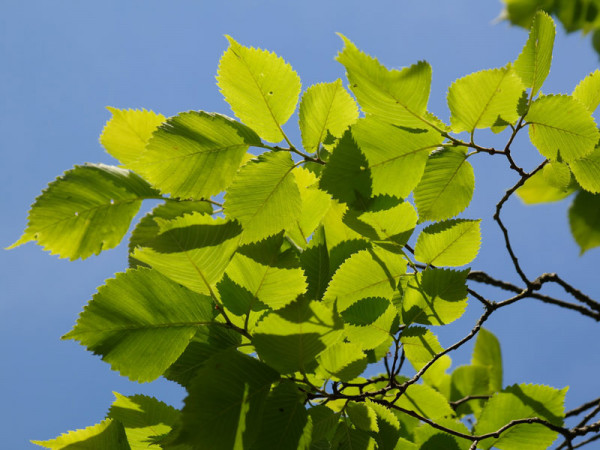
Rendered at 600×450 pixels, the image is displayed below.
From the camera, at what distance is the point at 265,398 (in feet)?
2.04

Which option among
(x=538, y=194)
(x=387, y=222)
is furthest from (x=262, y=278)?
(x=538, y=194)

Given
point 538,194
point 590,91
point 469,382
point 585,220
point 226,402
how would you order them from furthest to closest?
point 585,220
point 538,194
point 469,382
point 590,91
point 226,402

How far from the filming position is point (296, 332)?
58 centimetres

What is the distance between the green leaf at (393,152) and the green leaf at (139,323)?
307 mm

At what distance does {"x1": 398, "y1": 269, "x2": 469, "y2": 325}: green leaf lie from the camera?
74cm

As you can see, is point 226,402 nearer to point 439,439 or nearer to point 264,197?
point 264,197

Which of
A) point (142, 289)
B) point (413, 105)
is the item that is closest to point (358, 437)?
point (142, 289)

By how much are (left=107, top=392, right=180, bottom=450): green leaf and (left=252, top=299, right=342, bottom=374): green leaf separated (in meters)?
0.32

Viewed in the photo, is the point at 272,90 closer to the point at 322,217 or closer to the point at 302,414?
the point at 322,217

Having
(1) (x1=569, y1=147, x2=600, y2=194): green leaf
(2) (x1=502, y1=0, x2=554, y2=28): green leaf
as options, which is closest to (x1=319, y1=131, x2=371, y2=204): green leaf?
(1) (x1=569, y1=147, x2=600, y2=194): green leaf

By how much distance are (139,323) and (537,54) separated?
2.09ft

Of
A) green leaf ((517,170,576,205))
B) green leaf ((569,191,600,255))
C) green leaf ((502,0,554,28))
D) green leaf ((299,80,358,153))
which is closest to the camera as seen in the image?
green leaf ((299,80,358,153))

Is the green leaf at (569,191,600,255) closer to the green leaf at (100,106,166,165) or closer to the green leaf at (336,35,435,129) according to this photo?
the green leaf at (336,35,435,129)

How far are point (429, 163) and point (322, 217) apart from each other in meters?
0.19
